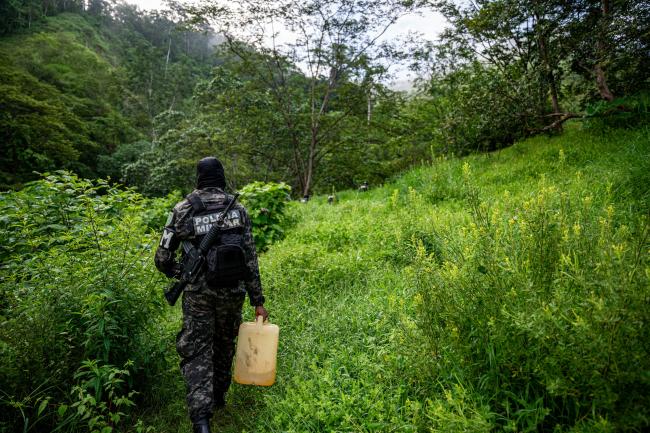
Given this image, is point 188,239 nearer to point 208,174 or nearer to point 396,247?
point 208,174

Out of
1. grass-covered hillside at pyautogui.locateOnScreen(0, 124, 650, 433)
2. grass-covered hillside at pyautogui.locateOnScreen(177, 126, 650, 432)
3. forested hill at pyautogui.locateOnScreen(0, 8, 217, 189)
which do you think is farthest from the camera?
forested hill at pyautogui.locateOnScreen(0, 8, 217, 189)

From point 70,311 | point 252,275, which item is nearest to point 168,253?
point 252,275

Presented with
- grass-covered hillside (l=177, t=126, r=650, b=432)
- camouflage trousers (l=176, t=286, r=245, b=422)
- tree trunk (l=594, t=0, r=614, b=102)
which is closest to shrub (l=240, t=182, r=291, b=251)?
grass-covered hillside (l=177, t=126, r=650, b=432)

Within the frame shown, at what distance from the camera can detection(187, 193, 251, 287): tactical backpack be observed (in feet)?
10.3

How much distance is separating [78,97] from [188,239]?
1602 inches

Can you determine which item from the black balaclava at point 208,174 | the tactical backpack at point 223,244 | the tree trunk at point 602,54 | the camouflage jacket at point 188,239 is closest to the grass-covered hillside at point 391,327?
the camouflage jacket at point 188,239

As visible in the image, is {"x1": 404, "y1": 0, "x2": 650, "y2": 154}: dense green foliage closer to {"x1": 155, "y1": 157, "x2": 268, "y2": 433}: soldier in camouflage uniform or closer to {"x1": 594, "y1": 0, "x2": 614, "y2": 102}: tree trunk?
{"x1": 594, "y1": 0, "x2": 614, "y2": 102}: tree trunk

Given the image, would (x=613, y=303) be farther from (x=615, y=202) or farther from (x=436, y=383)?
(x=615, y=202)

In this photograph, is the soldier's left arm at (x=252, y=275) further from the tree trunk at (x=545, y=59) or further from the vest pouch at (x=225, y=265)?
the tree trunk at (x=545, y=59)

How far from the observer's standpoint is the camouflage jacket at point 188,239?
10.8 feet

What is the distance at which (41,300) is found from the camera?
3043 millimetres

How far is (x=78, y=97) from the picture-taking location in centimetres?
3503

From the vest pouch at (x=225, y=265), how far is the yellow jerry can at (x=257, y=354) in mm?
470

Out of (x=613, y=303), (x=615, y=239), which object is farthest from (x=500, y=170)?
(x=613, y=303)
